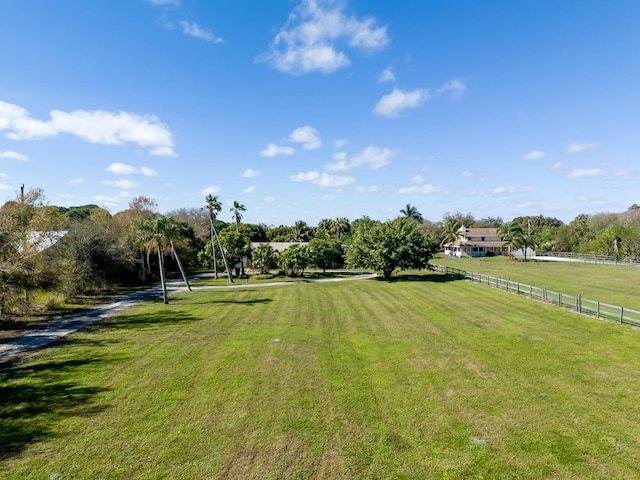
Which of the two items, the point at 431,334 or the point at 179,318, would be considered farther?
the point at 179,318

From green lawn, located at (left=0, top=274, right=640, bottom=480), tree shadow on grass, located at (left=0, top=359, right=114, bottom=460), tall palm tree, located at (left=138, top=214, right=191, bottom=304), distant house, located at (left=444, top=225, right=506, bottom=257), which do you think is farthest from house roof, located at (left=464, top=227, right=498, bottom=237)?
tree shadow on grass, located at (left=0, top=359, right=114, bottom=460)

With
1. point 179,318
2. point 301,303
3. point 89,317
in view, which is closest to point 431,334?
point 301,303

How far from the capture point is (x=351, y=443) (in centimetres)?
743

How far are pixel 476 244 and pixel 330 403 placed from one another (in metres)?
79.1

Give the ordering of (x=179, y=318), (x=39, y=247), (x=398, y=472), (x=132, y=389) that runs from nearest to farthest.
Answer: (x=398, y=472), (x=132, y=389), (x=179, y=318), (x=39, y=247)

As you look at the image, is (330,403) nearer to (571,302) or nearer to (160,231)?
(571,302)

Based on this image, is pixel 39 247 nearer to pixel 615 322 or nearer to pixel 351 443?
pixel 351 443

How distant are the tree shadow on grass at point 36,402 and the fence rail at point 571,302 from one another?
73.0ft

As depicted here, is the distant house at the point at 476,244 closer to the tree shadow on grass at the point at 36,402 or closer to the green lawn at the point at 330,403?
the green lawn at the point at 330,403

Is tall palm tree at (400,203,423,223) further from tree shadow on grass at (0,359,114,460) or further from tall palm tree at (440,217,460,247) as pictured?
tree shadow on grass at (0,359,114,460)

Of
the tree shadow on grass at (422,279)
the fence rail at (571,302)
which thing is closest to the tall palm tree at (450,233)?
the tree shadow on grass at (422,279)

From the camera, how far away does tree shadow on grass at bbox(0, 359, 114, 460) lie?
780cm

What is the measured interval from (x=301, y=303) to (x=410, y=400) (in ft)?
52.2

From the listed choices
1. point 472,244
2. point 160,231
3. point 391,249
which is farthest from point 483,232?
point 160,231
